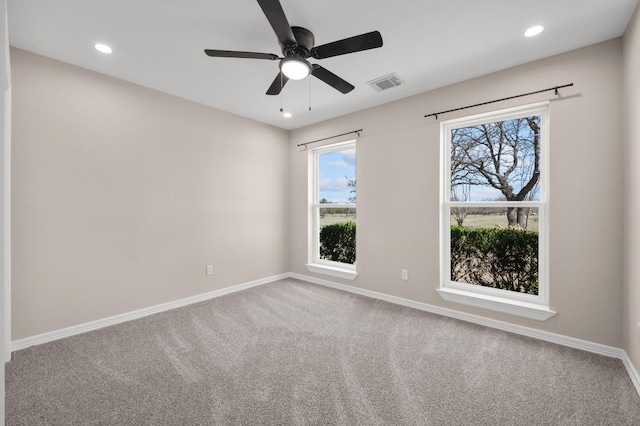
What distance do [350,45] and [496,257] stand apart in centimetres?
265

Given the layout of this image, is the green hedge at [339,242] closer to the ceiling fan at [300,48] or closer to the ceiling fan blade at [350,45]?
the ceiling fan at [300,48]

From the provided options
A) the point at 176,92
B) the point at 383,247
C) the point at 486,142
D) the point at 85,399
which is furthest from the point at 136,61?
the point at 486,142

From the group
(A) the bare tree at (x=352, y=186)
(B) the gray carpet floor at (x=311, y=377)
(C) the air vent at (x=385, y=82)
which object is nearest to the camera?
(B) the gray carpet floor at (x=311, y=377)

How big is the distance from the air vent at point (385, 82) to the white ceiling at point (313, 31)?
0.09 meters

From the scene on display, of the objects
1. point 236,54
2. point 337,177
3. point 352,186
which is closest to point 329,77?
point 236,54

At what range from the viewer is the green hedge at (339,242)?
14.8 ft

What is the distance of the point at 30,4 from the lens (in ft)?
6.71

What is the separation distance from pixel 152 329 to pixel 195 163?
6.52ft

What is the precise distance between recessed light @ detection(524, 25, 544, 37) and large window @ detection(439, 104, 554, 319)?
70 centimetres

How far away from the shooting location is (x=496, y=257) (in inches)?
125

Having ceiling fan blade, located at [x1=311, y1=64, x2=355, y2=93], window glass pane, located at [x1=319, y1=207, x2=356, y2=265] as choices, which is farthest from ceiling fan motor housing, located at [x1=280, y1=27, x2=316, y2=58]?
window glass pane, located at [x1=319, y1=207, x2=356, y2=265]

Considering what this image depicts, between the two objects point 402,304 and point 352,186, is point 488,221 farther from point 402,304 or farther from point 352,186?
point 352,186

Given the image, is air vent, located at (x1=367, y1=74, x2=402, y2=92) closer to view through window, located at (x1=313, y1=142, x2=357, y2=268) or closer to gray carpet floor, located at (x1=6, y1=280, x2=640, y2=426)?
view through window, located at (x1=313, y1=142, x2=357, y2=268)

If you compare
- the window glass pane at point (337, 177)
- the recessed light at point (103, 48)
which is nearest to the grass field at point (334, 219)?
the window glass pane at point (337, 177)
